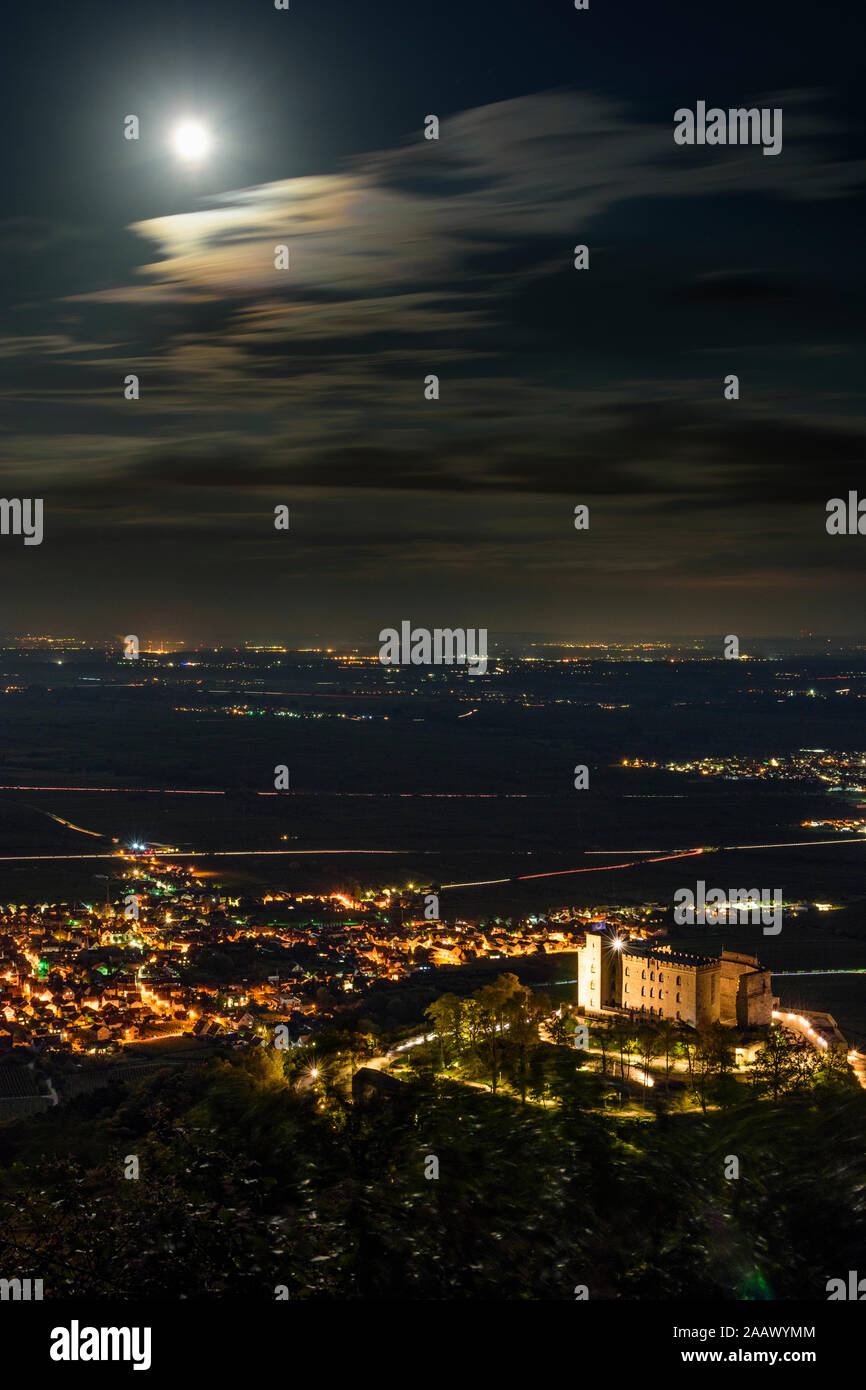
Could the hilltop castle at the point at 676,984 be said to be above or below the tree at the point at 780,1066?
above

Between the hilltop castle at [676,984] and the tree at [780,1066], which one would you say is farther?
the hilltop castle at [676,984]

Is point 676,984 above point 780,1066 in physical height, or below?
above

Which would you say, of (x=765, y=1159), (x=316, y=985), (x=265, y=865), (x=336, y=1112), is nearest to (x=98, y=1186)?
(x=336, y=1112)

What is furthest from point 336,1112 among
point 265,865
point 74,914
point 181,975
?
point 265,865

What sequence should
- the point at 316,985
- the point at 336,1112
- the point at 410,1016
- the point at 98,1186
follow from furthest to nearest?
1. the point at 316,985
2. the point at 410,1016
3. the point at 336,1112
4. the point at 98,1186

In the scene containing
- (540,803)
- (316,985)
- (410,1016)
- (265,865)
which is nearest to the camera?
(410,1016)

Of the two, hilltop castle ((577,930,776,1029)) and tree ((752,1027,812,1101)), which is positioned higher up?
hilltop castle ((577,930,776,1029))

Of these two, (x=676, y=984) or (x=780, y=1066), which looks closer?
(x=780, y=1066)

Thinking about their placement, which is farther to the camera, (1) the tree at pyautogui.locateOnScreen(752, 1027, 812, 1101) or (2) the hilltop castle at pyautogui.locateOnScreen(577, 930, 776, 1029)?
(2) the hilltop castle at pyautogui.locateOnScreen(577, 930, 776, 1029)
